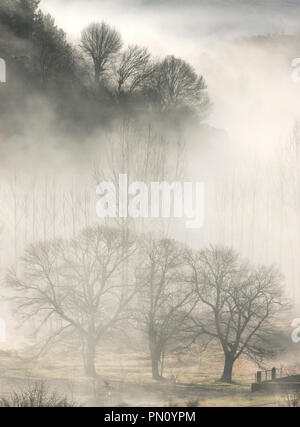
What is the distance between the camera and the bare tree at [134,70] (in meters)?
10.5

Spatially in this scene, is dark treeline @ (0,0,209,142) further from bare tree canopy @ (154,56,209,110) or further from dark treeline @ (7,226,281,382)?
dark treeline @ (7,226,281,382)

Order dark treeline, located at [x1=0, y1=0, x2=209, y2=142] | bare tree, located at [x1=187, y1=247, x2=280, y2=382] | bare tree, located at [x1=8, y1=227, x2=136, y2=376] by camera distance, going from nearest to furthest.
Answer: bare tree, located at [x1=8, y1=227, x2=136, y2=376]
bare tree, located at [x1=187, y1=247, x2=280, y2=382]
dark treeline, located at [x1=0, y1=0, x2=209, y2=142]

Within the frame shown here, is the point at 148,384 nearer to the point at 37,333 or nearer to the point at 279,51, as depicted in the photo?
the point at 37,333

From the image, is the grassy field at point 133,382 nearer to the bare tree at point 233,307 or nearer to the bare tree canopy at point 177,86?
the bare tree at point 233,307

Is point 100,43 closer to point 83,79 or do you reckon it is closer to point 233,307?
point 83,79

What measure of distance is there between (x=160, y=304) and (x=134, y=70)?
4187 millimetres

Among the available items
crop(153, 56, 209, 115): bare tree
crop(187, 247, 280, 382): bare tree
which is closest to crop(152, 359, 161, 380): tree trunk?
crop(187, 247, 280, 382): bare tree

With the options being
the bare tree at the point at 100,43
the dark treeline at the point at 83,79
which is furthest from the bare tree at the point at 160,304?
the bare tree at the point at 100,43

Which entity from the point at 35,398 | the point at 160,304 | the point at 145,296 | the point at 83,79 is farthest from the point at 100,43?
the point at 35,398

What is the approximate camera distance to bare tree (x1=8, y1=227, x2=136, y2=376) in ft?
32.8

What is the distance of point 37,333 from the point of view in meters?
9.98

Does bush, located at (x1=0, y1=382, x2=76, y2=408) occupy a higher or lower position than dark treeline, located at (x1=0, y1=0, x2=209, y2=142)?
lower

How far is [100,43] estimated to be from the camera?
410 inches

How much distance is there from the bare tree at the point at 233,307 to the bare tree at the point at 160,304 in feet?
0.83
